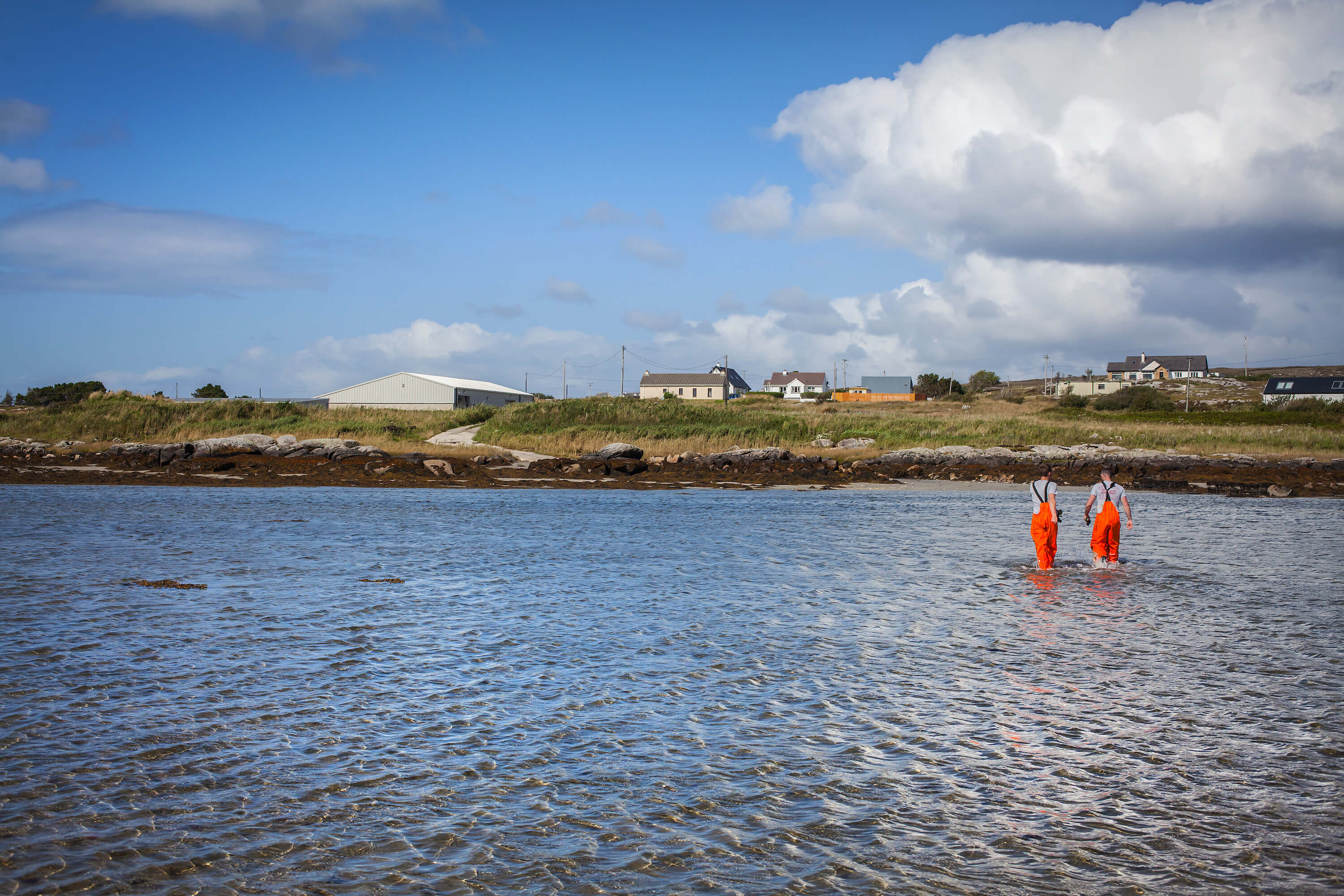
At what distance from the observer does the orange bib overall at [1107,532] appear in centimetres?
1778

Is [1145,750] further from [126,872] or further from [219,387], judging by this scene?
[219,387]

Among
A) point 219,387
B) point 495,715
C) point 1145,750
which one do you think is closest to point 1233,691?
point 1145,750

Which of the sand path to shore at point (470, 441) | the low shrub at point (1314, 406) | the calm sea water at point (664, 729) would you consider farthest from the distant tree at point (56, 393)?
the low shrub at point (1314, 406)

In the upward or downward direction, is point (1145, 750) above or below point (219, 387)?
below

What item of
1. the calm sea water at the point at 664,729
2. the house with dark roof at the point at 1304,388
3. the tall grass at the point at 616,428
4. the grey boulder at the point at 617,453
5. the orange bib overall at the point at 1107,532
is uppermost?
the house with dark roof at the point at 1304,388

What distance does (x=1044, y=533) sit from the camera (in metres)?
17.5

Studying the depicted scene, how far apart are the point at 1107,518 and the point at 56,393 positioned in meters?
105

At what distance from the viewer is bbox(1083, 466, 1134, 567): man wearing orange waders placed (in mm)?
17609

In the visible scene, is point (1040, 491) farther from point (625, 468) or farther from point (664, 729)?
point (625, 468)

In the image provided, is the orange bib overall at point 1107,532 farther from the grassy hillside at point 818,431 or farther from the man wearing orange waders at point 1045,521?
the grassy hillside at point 818,431

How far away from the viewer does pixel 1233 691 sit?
9.34 meters

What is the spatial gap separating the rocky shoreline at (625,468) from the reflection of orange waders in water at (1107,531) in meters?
23.7

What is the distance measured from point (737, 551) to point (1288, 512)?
22.4m

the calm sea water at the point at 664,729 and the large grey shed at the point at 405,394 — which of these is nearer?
the calm sea water at the point at 664,729
